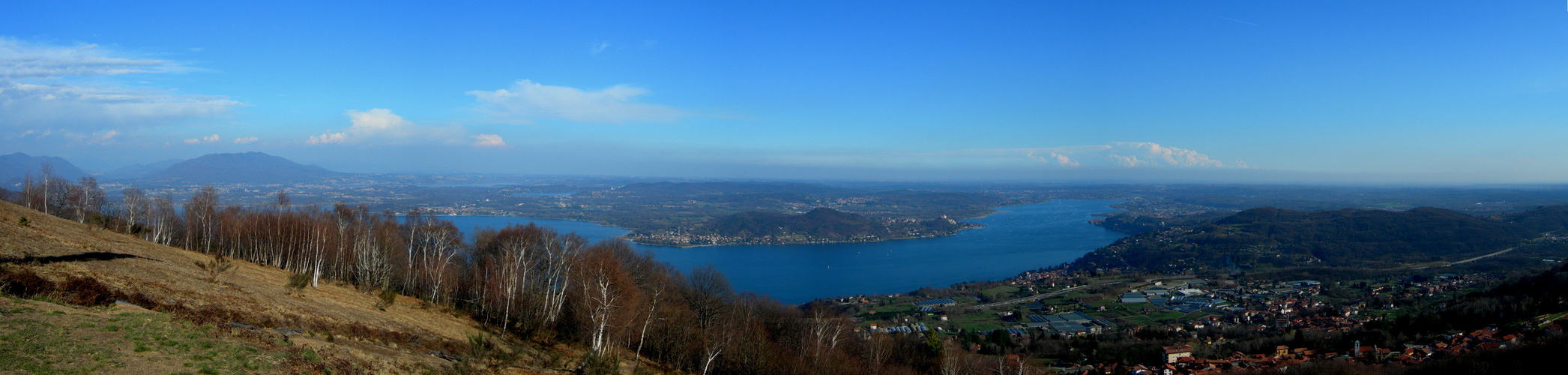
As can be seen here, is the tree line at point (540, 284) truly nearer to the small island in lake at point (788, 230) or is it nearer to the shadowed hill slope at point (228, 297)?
the shadowed hill slope at point (228, 297)

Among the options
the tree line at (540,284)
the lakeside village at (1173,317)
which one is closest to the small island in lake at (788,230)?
the lakeside village at (1173,317)

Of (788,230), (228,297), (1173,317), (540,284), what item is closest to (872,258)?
(788,230)

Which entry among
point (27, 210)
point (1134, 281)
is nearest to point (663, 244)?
point (1134, 281)

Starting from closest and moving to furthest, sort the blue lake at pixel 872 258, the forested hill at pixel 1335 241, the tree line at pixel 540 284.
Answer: the tree line at pixel 540 284
the blue lake at pixel 872 258
the forested hill at pixel 1335 241

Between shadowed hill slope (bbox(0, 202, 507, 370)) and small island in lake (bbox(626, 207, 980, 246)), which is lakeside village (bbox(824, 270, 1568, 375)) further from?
small island in lake (bbox(626, 207, 980, 246))

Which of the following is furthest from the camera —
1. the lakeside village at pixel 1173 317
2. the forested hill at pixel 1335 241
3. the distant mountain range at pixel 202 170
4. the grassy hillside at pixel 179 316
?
the distant mountain range at pixel 202 170

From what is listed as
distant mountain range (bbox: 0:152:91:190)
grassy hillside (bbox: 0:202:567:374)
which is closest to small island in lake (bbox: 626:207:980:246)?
grassy hillside (bbox: 0:202:567:374)

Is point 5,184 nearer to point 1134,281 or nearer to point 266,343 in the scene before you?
point 266,343
